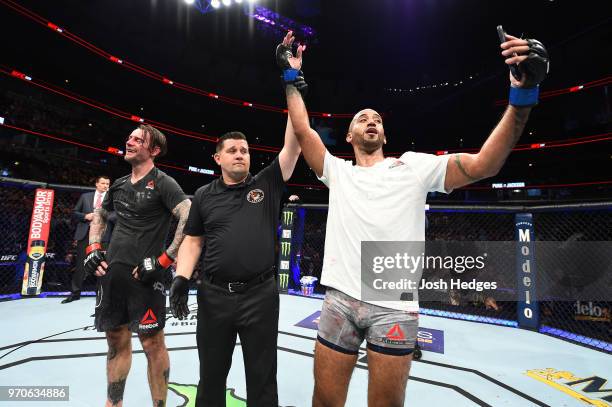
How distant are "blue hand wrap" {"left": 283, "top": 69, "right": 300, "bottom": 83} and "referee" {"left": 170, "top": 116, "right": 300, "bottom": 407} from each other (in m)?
0.30

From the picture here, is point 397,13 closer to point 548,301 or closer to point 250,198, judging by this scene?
point 548,301

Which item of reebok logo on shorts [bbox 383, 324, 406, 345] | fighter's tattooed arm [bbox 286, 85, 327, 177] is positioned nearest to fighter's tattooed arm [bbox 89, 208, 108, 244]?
fighter's tattooed arm [bbox 286, 85, 327, 177]

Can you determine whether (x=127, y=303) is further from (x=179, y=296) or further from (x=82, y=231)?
(x=82, y=231)

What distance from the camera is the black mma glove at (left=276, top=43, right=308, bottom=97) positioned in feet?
5.22

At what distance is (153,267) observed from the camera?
1835mm

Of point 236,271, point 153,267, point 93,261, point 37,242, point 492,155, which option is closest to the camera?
point 492,155

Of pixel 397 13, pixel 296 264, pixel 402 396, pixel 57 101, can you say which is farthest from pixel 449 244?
pixel 57 101

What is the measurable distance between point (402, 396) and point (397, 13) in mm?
12071

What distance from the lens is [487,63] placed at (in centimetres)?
1291

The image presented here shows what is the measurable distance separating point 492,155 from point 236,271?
1.30 metres

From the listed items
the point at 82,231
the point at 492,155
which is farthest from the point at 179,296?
the point at 82,231

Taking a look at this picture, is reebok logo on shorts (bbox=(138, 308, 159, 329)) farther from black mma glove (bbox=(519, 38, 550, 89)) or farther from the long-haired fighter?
black mma glove (bbox=(519, 38, 550, 89))

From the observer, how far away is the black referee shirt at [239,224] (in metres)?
1.55

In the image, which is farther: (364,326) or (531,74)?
(364,326)
